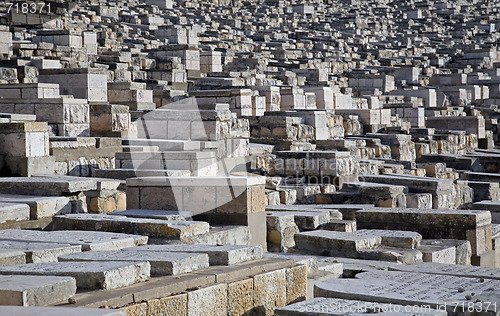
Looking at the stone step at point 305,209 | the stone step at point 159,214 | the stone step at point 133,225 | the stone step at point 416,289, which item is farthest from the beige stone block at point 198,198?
the stone step at point 416,289

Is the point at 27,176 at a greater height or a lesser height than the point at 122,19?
lesser

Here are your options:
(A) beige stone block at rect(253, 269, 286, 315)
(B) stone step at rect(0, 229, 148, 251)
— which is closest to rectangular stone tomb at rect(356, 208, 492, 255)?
(B) stone step at rect(0, 229, 148, 251)

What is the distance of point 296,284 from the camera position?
4758mm

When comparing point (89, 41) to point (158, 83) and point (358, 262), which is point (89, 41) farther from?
point (358, 262)

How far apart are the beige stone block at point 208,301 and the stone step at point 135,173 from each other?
3.70m

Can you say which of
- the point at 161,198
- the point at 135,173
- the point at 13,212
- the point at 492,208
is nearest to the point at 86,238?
the point at 13,212

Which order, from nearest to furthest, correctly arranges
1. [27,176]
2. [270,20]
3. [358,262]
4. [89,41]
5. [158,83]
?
[358,262] → [27,176] → [158,83] → [89,41] → [270,20]

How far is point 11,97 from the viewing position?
10.7 m

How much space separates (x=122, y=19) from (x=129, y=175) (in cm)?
2266

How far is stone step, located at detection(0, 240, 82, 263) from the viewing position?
14.6ft

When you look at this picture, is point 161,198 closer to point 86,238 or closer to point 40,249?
point 86,238

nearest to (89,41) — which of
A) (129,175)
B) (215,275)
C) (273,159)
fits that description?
(273,159)

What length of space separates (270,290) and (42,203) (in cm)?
253

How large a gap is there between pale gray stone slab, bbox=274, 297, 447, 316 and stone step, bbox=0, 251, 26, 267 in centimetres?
153
